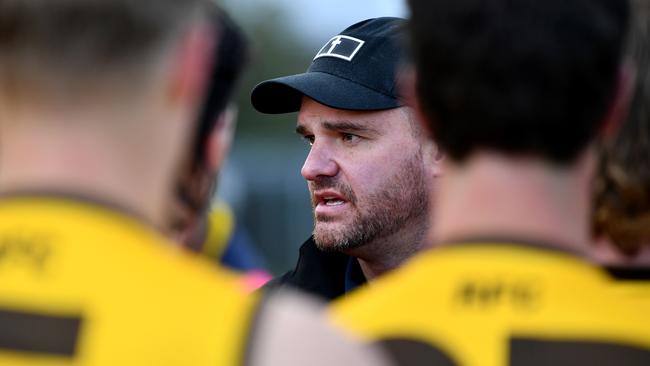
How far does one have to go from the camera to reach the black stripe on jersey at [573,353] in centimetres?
184

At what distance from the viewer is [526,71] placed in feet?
6.18

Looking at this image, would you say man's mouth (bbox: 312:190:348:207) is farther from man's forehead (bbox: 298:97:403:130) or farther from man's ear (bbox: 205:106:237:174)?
man's ear (bbox: 205:106:237:174)

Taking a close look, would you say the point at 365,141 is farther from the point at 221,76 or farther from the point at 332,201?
the point at 221,76

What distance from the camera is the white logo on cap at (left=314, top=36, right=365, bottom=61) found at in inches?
193

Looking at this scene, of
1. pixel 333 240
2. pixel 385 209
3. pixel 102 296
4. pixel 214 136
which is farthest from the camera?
pixel 385 209

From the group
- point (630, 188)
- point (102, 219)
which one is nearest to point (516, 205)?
point (630, 188)

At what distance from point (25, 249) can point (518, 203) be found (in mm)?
750

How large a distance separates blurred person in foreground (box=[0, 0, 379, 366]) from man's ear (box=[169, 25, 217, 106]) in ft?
0.04

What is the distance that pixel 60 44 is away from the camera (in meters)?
1.66

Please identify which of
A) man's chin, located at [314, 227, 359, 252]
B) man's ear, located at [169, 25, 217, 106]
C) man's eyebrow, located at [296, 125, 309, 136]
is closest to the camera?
man's ear, located at [169, 25, 217, 106]

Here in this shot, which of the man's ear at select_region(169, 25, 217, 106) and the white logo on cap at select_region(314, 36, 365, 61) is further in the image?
the white logo on cap at select_region(314, 36, 365, 61)

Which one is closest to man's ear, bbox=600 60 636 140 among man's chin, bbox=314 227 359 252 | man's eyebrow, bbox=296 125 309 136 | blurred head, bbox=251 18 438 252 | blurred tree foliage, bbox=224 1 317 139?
man's chin, bbox=314 227 359 252

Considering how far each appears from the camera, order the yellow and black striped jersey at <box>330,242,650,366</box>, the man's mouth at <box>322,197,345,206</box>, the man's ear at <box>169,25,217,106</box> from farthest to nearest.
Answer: the man's mouth at <box>322,197,345,206</box>, the yellow and black striped jersey at <box>330,242,650,366</box>, the man's ear at <box>169,25,217,106</box>

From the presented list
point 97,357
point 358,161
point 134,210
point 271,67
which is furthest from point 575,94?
point 271,67
